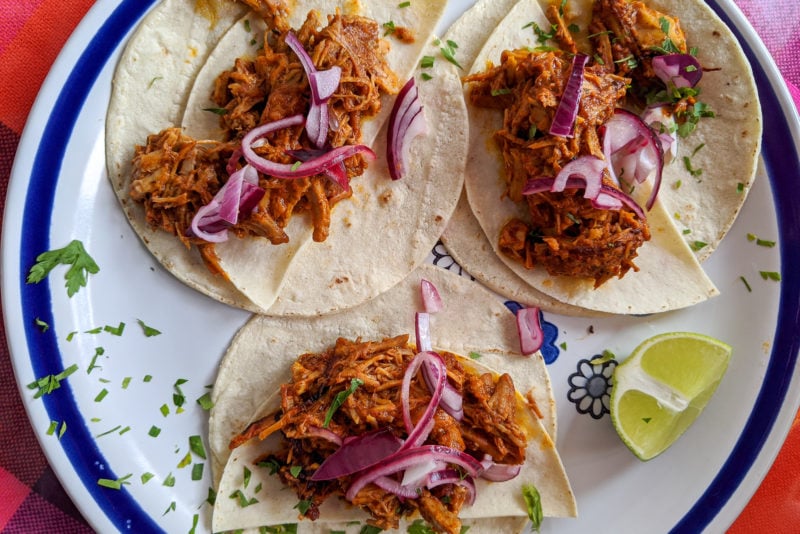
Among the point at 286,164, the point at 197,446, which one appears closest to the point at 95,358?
the point at 197,446

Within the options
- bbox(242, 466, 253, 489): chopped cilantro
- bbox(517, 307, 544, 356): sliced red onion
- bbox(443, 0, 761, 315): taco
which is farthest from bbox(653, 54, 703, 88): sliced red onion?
bbox(242, 466, 253, 489): chopped cilantro

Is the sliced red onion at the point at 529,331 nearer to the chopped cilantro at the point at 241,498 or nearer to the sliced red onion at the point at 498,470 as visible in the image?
the sliced red onion at the point at 498,470

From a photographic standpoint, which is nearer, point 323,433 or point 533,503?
point 323,433

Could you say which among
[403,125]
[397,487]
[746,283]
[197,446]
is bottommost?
[197,446]

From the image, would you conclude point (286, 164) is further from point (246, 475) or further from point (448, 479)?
point (448, 479)

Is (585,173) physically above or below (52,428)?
above

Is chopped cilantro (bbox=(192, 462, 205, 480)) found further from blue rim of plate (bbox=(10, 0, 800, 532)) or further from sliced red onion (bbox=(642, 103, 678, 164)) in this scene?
sliced red onion (bbox=(642, 103, 678, 164))
